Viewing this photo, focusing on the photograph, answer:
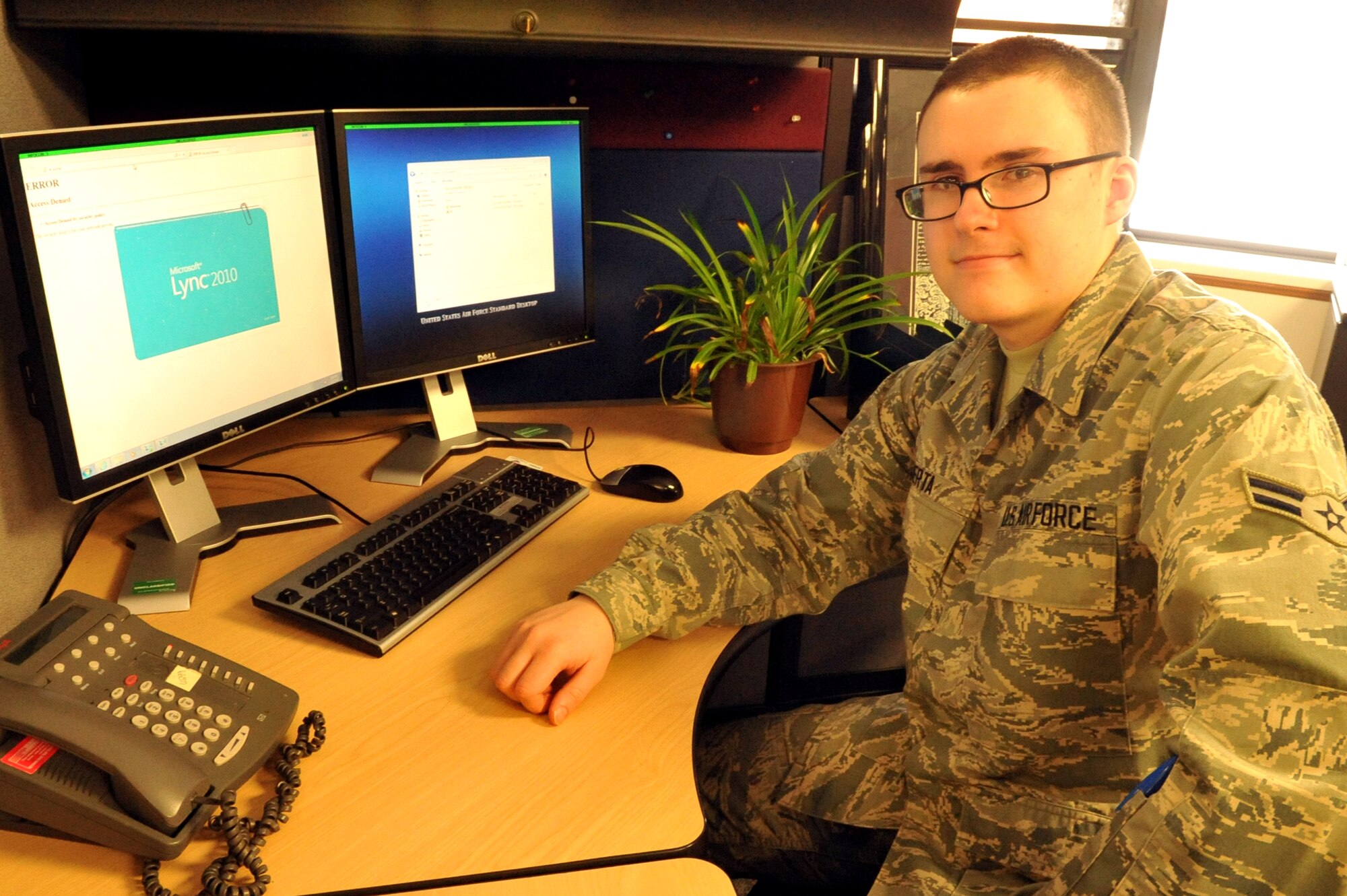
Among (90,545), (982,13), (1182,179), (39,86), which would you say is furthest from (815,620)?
(1182,179)

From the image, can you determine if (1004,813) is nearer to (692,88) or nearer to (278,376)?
(278,376)

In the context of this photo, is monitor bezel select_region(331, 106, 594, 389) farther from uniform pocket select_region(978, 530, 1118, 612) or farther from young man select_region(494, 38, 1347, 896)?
uniform pocket select_region(978, 530, 1118, 612)

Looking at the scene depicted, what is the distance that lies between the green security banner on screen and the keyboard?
0.27m

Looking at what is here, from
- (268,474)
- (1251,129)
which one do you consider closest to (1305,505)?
(268,474)

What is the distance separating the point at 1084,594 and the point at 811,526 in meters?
0.35

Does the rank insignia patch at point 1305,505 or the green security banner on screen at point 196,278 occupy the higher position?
the green security banner on screen at point 196,278

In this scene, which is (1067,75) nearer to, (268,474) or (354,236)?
(354,236)

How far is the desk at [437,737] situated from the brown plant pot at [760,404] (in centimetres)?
19

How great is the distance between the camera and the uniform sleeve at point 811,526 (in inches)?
42.3

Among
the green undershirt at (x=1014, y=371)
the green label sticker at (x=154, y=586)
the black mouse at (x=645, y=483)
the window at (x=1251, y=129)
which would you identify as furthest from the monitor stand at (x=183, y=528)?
the window at (x=1251, y=129)

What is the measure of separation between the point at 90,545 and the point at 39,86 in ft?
1.71

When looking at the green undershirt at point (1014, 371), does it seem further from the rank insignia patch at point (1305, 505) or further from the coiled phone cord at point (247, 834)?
the coiled phone cord at point (247, 834)

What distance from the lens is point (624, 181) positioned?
4.99 ft

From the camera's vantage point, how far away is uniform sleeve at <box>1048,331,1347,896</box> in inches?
24.1
